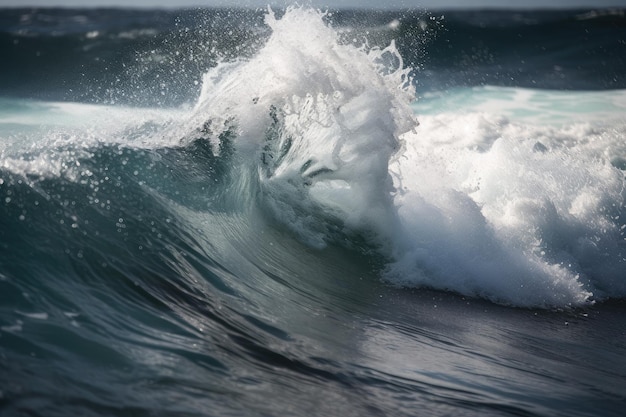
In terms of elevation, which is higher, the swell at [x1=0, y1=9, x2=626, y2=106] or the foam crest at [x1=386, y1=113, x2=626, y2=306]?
the swell at [x1=0, y1=9, x2=626, y2=106]

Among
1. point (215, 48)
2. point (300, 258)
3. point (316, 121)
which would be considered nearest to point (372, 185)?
point (316, 121)

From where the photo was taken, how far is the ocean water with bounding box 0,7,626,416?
9.96ft

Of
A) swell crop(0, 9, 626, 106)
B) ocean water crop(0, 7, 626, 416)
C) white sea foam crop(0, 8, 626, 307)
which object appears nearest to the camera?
ocean water crop(0, 7, 626, 416)

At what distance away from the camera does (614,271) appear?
26.1 ft

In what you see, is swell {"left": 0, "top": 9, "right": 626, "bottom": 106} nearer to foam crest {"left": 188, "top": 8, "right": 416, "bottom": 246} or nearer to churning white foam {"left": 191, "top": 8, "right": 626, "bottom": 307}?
churning white foam {"left": 191, "top": 8, "right": 626, "bottom": 307}

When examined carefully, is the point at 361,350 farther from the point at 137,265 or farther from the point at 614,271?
the point at 614,271

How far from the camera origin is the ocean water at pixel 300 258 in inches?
119

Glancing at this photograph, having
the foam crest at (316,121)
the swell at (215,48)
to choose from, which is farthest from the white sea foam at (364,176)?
the swell at (215,48)

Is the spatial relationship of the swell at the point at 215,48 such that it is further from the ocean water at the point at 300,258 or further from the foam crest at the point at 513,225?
the foam crest at the point at 513,225

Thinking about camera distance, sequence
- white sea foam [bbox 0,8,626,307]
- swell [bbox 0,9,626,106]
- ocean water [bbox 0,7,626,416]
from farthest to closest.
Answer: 1. swell [bbox 0,9,626,106]
2. white sea foam [bbox 0,8,626,307]
3. ocean water [bbox 0,7,626,416]

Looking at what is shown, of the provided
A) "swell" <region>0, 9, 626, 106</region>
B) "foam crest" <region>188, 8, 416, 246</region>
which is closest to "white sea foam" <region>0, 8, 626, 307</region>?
"foam crest" <region>188, 8, 416, 246</region>

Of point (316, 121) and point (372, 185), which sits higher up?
point (316, 121)

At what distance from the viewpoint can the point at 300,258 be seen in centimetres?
614

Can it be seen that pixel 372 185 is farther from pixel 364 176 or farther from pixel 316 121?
pixel 316 121
